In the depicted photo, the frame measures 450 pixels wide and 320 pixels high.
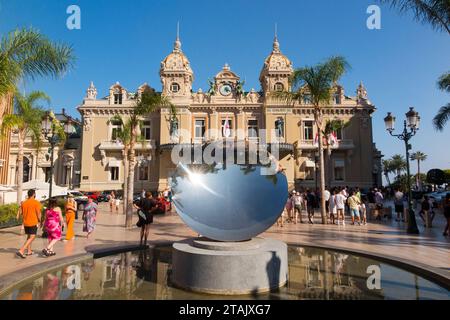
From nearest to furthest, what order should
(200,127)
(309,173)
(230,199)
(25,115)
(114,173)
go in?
(230,199)
(25,115)
(309,173)
(114,173)
(200,127)

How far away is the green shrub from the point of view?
12.4 meters

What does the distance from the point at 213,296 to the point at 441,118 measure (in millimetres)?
19966

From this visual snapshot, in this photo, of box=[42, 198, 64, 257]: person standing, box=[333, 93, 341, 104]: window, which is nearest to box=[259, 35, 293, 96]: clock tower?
box=[333, 93, 341, 104]: window

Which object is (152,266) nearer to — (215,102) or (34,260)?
(34,260)

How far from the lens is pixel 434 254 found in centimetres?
767

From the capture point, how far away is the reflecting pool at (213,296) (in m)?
4.74

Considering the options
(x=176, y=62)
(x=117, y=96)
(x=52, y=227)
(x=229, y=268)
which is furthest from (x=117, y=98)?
(x=229, y=268)

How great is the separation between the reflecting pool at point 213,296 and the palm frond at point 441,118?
622 inches

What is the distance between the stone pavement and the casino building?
64.7 ft

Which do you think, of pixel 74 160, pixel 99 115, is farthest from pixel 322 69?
pixel 74 160

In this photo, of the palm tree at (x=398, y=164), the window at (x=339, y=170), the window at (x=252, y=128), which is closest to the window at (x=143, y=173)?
the window at (x=252, y=128)

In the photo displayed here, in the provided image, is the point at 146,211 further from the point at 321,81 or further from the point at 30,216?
the point at 321,81

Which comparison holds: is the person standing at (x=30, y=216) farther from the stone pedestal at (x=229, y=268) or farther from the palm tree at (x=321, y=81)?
the palm tree at (x=321, y=81)

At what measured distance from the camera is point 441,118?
60.0ft
